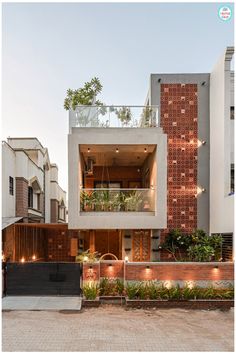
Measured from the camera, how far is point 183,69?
1532 centimetres

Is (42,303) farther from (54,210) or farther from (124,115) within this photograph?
(54,210)

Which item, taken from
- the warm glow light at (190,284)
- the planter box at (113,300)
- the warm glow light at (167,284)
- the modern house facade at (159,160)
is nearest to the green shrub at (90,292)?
the planter box at (113,300)

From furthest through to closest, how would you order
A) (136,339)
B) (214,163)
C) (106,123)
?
1. (214,163)
2. (106,123)
3. (136,339)

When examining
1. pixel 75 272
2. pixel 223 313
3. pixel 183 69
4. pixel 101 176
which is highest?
pixel 183 69

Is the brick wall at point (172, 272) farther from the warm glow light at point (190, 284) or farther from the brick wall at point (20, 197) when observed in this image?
the brick wall at point (20, 197)

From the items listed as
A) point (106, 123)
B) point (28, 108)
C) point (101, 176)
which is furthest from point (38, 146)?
point (106, 123)

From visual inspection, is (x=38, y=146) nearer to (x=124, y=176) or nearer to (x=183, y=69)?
(x=124, y=176)

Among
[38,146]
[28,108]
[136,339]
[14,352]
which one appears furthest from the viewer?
[38,146]

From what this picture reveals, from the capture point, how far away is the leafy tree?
1705cm

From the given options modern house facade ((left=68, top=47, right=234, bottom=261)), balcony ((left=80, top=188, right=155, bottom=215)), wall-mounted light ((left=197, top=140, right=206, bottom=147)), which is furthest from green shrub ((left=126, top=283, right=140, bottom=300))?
wall-mounted light ((left=197, top=140, right=206, bottom=147))

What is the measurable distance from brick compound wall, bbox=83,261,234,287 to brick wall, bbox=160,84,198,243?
121 inches

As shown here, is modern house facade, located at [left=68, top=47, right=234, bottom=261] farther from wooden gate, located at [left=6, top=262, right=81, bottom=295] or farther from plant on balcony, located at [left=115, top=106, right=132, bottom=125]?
wooden gate, located at [left=6, top=262, right=81, bottom=295]

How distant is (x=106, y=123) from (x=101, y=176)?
5434mm

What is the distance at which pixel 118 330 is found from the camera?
8523mm
